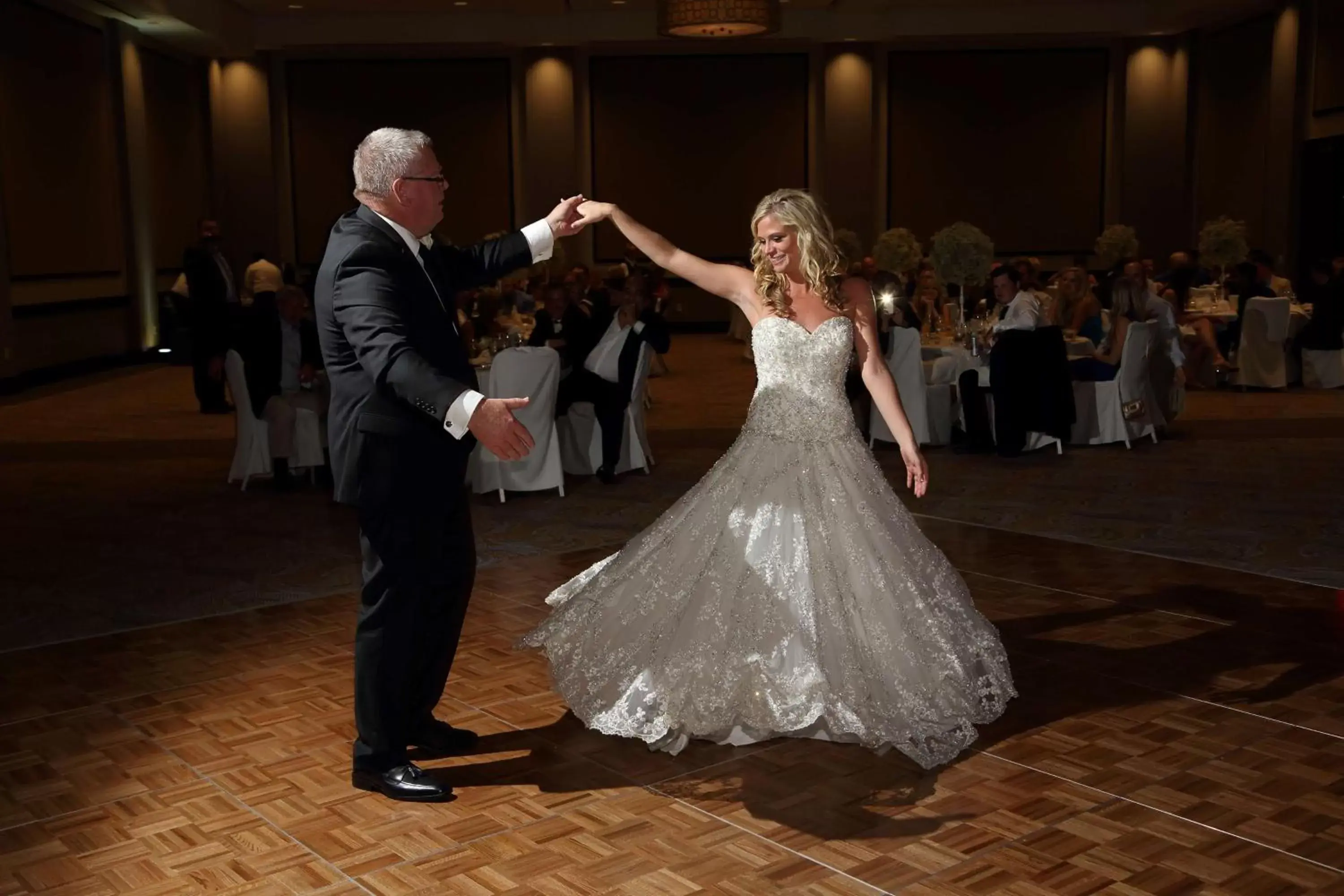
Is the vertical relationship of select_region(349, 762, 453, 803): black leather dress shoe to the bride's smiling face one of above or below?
below

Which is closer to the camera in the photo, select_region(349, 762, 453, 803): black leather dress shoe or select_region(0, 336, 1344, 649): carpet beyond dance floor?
select_region(349, 762, 453, 803): black leather dress shoe

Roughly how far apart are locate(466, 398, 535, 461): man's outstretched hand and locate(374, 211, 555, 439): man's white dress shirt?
0.9 inches

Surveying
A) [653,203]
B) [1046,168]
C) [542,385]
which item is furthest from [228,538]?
[1046,168]

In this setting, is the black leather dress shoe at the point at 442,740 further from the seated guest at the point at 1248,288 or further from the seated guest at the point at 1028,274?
the seated guest at the point at 1248,288

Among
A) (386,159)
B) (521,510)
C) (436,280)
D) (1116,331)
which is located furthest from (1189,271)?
(386,159)

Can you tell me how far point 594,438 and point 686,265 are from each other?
391 cm

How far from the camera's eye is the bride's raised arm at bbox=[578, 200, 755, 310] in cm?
374

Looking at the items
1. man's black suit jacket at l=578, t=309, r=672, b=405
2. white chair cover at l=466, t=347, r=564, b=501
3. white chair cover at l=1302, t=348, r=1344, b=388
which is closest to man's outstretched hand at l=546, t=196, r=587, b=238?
white chair cover at l=466, t=347, r=564, b=501

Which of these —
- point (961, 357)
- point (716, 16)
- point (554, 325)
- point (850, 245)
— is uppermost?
point (716, 16)

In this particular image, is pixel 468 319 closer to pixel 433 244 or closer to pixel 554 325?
pixel 554 325

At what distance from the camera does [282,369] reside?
7746 mm

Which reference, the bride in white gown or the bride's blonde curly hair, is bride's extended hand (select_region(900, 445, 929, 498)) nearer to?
the bride in white gown

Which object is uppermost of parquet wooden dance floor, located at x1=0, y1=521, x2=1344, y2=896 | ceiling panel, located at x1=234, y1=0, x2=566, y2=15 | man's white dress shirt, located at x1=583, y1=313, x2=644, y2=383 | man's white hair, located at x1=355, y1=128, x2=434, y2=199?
ceiling panel, located at x1=234, y1=0, x2=566, y2=15

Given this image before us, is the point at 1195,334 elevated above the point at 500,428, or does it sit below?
below
